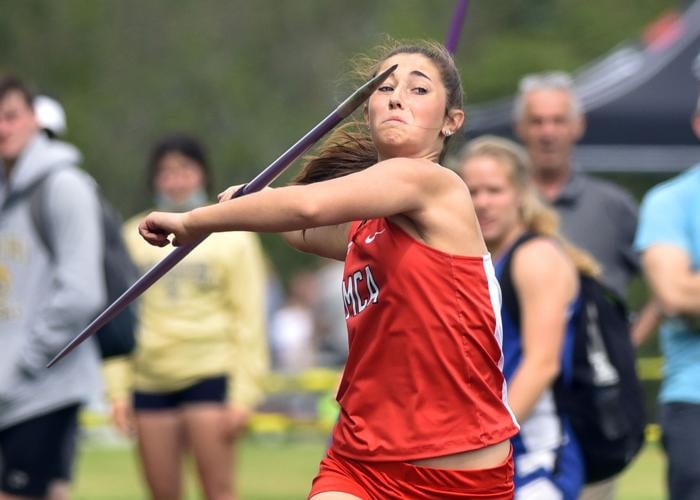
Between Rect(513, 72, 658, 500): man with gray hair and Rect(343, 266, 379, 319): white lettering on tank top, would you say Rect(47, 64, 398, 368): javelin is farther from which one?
Rect(513, 72, 658, 500): man with gray hair

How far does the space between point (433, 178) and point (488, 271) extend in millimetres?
331

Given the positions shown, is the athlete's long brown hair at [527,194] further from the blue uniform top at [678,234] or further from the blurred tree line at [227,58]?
the blurred tree line at [227,58]

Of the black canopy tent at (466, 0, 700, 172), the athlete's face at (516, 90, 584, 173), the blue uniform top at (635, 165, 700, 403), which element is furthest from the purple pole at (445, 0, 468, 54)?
the black canopy tent at (466, 0, 700, 172)

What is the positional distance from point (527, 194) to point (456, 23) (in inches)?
51.6

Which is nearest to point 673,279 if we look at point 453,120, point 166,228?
point 453,120

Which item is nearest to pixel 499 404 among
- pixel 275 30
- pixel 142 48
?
pixel 142 48

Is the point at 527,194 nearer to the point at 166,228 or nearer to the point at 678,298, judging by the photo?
the point at 678,298

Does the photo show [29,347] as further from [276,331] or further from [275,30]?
[275,30]

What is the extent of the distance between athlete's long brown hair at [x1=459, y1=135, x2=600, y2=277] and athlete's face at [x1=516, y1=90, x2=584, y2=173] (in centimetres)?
165

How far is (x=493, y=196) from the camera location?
21.6 feet

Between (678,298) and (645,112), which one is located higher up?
(645,112)

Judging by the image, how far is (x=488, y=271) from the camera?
4.92m

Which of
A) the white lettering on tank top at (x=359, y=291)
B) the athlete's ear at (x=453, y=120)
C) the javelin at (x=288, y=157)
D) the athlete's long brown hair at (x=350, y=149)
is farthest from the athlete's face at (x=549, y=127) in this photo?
the javelin at (x=288, y=157)

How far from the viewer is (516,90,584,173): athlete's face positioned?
8.58m
